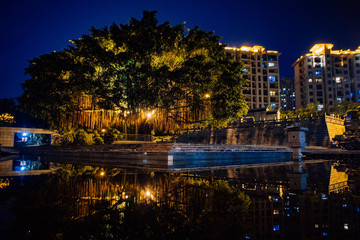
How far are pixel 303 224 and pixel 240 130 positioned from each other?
139 ft

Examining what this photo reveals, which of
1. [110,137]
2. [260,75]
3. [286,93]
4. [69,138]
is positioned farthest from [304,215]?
[286,93]

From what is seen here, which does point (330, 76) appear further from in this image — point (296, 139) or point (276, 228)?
point (276, 228)

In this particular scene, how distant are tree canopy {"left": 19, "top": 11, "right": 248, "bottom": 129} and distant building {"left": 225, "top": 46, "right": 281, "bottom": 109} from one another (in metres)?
72.3

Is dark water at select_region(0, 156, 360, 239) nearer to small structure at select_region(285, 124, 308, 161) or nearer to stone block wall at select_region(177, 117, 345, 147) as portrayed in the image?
small structure at select_region(285, 124, 308, 161)

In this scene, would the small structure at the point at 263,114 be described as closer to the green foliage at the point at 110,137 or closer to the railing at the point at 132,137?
the railing at the point at 132,137

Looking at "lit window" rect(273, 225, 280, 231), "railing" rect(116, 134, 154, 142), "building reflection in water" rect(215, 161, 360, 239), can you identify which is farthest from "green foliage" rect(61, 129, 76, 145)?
"lit window" rect(273, 225, 280, 231)

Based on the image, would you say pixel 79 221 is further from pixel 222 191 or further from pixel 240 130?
pixel 240 130

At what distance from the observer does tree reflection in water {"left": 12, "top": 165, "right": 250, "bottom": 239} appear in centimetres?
270

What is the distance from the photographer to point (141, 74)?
17.9m

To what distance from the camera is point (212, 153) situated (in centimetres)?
1329

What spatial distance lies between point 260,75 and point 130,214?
96.7 metres

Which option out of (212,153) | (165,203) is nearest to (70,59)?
(212,153)

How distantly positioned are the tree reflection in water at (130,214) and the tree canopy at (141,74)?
12.8 m

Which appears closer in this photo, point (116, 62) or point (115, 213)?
point (115, 213)
